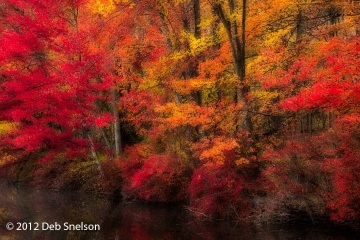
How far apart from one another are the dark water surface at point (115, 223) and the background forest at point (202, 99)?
73 centimetres

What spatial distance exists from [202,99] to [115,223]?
837cm

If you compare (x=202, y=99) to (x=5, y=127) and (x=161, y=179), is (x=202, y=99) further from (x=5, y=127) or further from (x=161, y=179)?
(x=5, y=127)

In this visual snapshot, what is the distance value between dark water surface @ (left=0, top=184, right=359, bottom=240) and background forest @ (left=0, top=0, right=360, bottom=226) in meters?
0.73

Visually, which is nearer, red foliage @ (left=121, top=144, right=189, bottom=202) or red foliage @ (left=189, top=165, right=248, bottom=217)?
red foliage @ (left=189, top=165, right=248, bottom=217)

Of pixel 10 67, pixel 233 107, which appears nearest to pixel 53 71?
pixel 10 67

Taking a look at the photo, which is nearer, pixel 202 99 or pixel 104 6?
pixel 104 6

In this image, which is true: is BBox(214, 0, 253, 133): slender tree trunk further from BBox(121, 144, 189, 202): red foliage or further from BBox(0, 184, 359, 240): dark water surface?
BBox(0, 184, 359, 240): dark water surface

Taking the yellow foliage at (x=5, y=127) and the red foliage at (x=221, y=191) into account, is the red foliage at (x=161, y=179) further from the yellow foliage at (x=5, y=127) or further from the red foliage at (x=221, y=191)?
the yellow foliage at (x=5, y=127)

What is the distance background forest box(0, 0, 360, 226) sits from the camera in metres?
13.9

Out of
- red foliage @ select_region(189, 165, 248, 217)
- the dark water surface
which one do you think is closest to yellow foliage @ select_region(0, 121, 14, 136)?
the dark water surface

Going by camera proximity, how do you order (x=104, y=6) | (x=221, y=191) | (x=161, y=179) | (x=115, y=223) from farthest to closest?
1. (x=161, y=179)
2. (x=104, y=6)
3. (x=115, y=223)
4. (x=221, y=191)

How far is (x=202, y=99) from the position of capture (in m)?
21.6

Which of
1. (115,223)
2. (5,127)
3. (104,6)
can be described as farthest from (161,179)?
(5,127)

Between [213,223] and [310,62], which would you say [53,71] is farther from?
[310,62]
